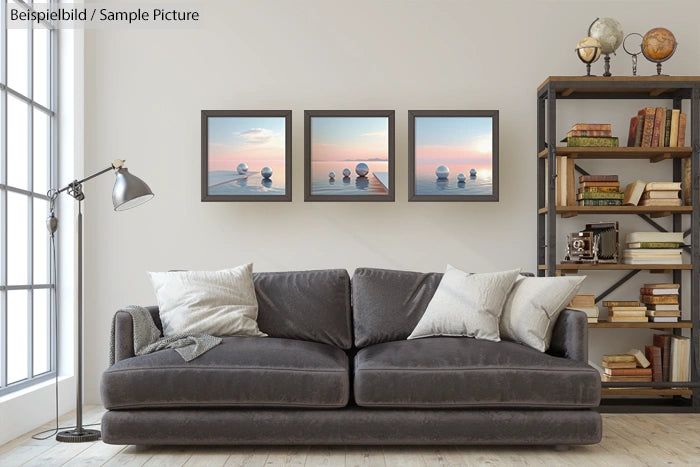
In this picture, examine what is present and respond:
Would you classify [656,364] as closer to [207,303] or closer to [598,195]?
[598,195]

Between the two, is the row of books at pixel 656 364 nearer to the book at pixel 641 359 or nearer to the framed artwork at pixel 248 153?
the book at pixel 641 359

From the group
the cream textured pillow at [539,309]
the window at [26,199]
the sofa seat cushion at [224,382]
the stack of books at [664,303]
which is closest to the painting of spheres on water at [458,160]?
the cream textured pillow at [539,309]

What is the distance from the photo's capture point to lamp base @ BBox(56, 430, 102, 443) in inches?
153

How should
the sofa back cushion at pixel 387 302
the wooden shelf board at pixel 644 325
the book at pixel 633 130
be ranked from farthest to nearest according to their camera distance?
the book at pixel 633 130 → the wooden shelf board at pixel 644 325 → the sofa back cushion at pixel 387 302

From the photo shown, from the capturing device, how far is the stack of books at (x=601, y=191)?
480 cm

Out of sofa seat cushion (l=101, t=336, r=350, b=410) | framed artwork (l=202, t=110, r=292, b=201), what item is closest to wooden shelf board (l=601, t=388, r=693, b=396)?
sofa seat cushion (l=101, t=336, r=350, b=410)

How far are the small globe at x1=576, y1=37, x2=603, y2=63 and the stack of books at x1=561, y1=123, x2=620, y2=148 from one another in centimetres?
41

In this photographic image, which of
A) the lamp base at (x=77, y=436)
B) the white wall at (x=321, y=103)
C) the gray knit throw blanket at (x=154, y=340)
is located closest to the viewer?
the gray knit throw blanket at (x=154, y=340)

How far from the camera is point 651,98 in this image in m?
5.14

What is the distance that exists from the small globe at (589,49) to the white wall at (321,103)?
0.93 ft

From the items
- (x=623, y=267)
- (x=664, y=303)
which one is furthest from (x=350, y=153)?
(x=664, y=303)

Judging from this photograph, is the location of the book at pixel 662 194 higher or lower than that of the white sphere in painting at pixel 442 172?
lower

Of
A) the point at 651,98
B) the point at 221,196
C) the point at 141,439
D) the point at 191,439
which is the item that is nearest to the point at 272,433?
the point at 191,439

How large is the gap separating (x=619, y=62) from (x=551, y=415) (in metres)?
2.61
